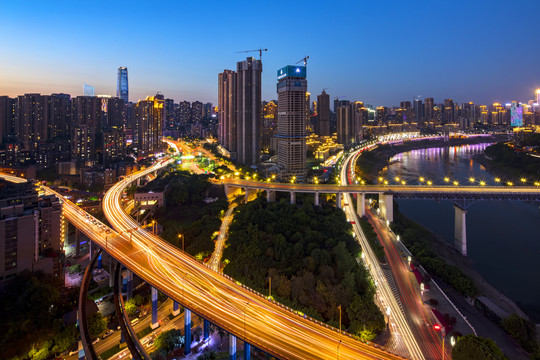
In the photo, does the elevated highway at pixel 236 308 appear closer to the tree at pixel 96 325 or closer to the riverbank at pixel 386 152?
the tree at pixel 96 325

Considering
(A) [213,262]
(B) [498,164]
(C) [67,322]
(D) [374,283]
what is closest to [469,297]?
(D) [374,283]

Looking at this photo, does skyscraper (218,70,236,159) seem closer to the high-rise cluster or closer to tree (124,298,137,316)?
the high-rise cluster

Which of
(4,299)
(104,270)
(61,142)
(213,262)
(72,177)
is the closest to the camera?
(4,299)

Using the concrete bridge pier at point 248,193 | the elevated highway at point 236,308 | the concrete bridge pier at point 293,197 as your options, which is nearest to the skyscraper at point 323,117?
the concrete bridge pier at point 248,193

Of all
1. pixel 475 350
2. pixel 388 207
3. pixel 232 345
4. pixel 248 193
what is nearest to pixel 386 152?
pixel 388 207

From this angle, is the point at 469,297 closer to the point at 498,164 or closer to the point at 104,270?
the point at 104,270

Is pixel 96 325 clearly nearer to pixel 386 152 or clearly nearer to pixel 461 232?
pixel 461 232
